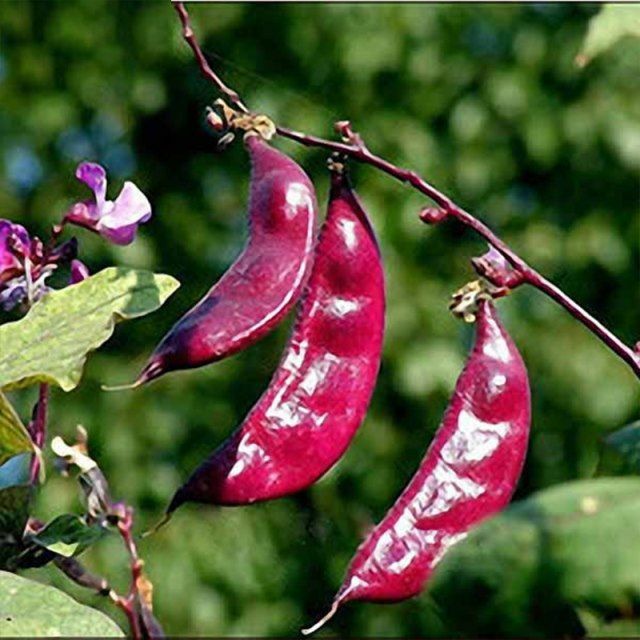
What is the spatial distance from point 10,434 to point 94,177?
22cm

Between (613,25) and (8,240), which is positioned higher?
(613,25)

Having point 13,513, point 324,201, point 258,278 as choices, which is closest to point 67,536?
point 13,513

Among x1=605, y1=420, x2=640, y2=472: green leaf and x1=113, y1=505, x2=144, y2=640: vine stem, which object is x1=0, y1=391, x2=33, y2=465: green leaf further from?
x1=605, y1=420, x2=640, y2=472: green leaf

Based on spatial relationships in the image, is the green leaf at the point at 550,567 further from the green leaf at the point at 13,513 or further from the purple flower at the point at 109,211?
the purple flower at the point at 109,211

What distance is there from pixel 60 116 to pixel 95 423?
0.72 m

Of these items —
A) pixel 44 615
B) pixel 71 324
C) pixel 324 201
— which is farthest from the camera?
pixel 324 201

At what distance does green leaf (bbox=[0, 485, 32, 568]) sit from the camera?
0.82 meters

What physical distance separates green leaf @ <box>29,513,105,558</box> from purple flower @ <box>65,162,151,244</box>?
15 centimetres

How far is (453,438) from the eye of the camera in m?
0.85

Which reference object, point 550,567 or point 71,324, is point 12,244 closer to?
point 71,324

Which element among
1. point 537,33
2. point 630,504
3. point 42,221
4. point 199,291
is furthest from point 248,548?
point 630,504

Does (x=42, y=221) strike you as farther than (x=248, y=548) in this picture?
Yes

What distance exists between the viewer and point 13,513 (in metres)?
0.82

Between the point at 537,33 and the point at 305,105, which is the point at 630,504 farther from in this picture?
the point at 537,33
